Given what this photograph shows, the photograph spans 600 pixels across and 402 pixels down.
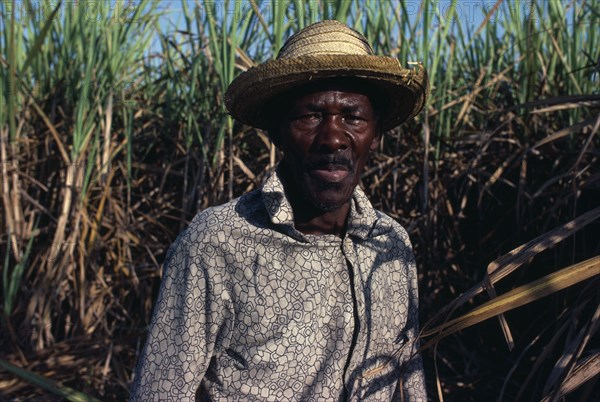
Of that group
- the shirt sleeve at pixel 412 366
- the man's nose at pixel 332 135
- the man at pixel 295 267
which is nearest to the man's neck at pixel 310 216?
the man at pixel 295 267

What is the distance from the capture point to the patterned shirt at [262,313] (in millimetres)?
1500

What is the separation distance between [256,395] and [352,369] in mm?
216

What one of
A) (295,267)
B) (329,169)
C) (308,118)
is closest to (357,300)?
(295,267)

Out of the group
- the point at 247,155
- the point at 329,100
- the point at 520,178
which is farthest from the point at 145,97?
the point at 329,100

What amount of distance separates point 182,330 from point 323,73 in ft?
1.93

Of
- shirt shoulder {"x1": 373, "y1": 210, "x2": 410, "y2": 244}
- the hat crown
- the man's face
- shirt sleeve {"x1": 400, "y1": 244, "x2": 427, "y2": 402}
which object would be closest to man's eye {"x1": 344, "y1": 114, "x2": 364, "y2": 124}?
the man's face

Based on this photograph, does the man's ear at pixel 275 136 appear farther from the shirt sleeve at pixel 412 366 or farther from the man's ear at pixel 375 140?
the shirt sleeve at pixel 412 366

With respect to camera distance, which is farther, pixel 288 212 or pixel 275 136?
pixel 275 136

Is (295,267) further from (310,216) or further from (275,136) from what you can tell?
(275,136)

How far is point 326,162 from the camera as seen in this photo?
1536 mm

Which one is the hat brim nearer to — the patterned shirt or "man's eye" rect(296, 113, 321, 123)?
"man's eye" rect(296, 113, 321, 123)

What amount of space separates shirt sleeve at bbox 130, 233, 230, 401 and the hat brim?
14.2 inches

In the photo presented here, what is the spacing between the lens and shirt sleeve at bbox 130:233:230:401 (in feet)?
4.87

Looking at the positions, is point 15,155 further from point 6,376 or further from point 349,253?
point 349,253
